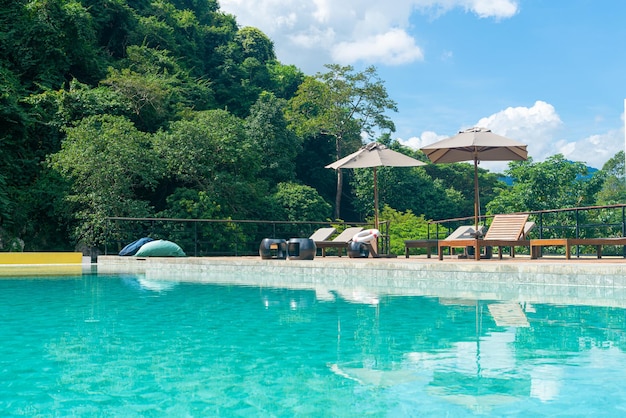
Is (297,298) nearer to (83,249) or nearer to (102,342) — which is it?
(102,342)

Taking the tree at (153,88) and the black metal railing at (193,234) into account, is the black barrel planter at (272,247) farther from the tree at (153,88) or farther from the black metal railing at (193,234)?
the tree at (153,88)

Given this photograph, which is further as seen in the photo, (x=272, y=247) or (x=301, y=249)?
(x=272, y=247)

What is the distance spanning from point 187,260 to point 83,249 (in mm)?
7756

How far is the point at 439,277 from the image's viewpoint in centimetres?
825

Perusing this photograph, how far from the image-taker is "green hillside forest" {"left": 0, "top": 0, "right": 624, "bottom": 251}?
17641 mm

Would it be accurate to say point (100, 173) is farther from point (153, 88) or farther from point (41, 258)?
point (153, 88)

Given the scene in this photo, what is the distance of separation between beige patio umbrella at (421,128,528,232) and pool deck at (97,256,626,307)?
199cm

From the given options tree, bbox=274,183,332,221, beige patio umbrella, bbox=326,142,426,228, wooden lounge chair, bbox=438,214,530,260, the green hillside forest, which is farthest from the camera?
tree, bbox=274,183,332,221

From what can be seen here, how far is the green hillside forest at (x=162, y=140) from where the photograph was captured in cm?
Result: 1764

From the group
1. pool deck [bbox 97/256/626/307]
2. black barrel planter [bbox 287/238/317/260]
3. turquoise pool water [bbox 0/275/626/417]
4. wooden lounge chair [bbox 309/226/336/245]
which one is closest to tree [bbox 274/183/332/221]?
wooden lounge chair [bbox 309/226/336/245]

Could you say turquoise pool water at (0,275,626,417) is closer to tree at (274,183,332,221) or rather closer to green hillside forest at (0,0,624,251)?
green hillside forest at (0,0,624,251)

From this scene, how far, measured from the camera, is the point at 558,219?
21.1m

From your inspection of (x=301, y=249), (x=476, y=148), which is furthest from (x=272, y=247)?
(x=476, y=148)

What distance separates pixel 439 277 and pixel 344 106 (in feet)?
85.6
